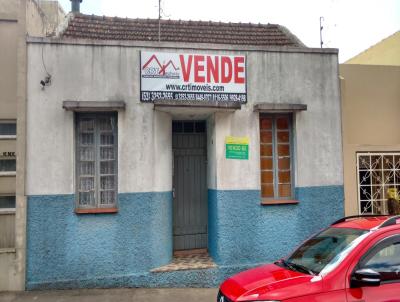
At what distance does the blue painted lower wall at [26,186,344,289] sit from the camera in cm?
656

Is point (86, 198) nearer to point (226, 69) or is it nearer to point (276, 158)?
point (226, 69)

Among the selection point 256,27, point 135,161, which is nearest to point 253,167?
point 135,161

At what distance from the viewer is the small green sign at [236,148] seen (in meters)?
7.15

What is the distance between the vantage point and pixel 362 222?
4.25 meters

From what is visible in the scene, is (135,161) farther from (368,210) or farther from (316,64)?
(368,210)

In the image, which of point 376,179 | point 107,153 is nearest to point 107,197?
point 107,153

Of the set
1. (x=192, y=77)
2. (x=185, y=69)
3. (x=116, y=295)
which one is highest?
(x=185, y=69)

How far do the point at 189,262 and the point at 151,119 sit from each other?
269 cm

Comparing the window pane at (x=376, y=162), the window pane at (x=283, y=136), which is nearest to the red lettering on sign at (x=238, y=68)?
the window pane at (x=283, y=136)

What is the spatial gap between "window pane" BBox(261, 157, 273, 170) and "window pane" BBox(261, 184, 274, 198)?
13.4 inches

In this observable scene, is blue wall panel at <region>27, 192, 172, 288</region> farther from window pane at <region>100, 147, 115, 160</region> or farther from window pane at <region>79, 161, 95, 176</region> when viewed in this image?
window pane at <region>100, 147, 115, 160</region>

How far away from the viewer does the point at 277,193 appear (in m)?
7.45

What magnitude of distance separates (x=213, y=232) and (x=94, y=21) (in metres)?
5.31

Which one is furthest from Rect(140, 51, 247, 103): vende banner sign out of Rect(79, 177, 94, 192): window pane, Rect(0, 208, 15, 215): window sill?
Rect(0, 208, 15, 215): window sill
